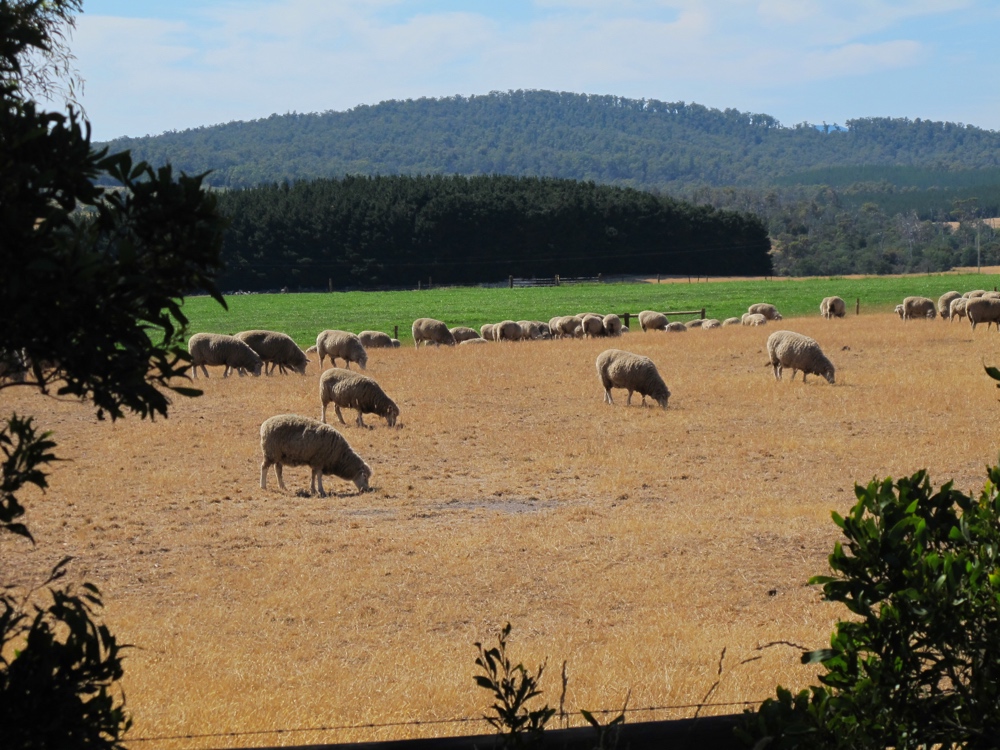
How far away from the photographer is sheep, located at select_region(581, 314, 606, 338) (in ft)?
150

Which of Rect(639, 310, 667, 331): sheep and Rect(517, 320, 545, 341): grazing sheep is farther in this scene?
Rect(639, 310, 667, 331): sheep

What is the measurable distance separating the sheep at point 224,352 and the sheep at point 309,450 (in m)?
13.0

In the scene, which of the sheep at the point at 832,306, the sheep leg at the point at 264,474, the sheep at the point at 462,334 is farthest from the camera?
the sheep at the point at 832,306

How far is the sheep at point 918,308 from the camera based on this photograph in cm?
4794

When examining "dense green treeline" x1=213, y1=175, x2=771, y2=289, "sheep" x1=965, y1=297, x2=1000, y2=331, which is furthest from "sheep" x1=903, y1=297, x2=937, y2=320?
"dense green treeline" x1=213, y1=175, x2=771, y2=289

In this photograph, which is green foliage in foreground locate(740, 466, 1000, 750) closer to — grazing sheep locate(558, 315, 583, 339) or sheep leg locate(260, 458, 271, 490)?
sheep leg locate(260, 458, 271, 490)

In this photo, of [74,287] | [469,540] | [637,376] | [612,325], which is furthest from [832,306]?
[74,287]

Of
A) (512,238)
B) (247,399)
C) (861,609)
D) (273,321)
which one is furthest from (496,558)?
(512,238)

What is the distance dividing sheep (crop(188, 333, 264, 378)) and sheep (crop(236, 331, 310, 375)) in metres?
0.75

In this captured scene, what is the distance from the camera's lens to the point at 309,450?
1650 centimetres

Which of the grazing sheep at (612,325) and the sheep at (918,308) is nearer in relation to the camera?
the grazing sheep at (612,325)

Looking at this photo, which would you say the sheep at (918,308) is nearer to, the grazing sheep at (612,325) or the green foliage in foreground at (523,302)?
the green foliage in foreground at (523,302)

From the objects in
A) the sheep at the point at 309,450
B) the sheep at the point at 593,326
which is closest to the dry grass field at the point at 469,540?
the sheep at the point at 309,450

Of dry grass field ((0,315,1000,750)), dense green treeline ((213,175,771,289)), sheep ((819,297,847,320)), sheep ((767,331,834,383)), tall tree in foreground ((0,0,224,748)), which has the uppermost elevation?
dense green treeline ((213,175,771,289))
